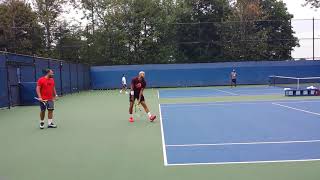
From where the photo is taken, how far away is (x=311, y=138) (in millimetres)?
9969

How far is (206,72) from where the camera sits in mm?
44031

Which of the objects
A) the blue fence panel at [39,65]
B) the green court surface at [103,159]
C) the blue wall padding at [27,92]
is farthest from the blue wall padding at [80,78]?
the green court surface at [103,159]

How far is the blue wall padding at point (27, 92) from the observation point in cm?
2198

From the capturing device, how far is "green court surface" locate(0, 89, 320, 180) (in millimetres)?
6805

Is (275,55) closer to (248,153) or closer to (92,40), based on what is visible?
(92,40)

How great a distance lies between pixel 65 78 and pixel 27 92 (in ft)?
33.3

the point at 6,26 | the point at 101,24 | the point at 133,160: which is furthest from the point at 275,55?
the point at 133,160

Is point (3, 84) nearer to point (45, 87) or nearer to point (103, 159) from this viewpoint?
point (45, 87)

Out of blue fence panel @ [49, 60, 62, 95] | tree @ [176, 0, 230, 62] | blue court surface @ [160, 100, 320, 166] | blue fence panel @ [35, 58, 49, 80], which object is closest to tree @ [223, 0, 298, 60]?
tree @ [176, 0, 230, 62]

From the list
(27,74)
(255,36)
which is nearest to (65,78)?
(27,74)

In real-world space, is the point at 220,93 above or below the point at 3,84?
below

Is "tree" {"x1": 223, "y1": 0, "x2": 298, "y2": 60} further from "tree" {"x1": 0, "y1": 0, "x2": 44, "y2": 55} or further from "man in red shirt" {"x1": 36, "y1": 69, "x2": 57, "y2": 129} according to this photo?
"man in red shirt" {"x1": 36, "y1": 69, "x2": 57, "y2": 129}

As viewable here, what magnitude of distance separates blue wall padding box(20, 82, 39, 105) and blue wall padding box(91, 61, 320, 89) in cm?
2097

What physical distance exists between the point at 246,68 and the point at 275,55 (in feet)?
23.0
